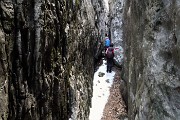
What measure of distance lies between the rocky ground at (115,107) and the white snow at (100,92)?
0.24 meters

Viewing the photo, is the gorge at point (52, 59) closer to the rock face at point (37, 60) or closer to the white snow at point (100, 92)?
the rock face at point (37, 60)

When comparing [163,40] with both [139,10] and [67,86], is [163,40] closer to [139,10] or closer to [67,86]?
[139,10]

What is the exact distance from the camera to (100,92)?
15.2 meters

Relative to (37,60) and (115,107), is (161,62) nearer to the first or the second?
(37,60)

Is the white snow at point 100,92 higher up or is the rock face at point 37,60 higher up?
the rock face at point 37,60

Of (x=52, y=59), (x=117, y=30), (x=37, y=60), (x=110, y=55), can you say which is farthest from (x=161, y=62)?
(x=117, y=30)

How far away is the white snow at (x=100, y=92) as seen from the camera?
1318 cm

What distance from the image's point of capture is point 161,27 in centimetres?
611

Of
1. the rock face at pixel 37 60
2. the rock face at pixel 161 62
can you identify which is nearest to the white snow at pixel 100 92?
the rock face at pixel 37 60

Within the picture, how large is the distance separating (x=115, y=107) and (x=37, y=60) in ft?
26.5

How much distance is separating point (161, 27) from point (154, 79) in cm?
126

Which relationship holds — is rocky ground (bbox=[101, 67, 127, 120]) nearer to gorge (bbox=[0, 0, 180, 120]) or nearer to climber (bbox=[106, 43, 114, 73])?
climber (bbox=[106, 43, 114, 73])

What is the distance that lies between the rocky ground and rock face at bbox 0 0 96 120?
11.5 feet

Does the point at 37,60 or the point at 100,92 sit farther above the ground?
the point at 37,60
